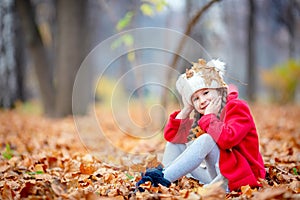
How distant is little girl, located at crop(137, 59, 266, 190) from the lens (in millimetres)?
2891

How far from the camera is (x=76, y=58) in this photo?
10.0 metres

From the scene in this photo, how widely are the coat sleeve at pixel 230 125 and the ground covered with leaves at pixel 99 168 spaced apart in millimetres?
341

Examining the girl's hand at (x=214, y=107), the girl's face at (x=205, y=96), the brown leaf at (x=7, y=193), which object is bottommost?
the brown leaf at (x=7, y=193)

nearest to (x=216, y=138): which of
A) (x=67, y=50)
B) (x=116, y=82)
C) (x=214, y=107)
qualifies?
(x=214, y=107)

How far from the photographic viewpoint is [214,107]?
3.00 m

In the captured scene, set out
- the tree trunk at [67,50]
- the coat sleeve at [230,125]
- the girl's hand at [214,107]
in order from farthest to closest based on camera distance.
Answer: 1. the tree trunk at [67,50]
2. the girl's hand at [214,107]
3. the coat sleeve at [230,125]

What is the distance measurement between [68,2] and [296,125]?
5706 millimetres

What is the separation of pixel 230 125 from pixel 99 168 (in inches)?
60.3

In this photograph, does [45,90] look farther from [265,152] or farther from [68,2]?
[265,152]

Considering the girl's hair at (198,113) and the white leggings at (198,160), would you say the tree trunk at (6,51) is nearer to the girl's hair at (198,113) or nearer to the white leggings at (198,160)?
the girl's hair at (198,113)

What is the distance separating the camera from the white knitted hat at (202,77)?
303 cm

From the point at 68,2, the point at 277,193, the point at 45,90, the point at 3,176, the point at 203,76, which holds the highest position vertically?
the point at 68,2

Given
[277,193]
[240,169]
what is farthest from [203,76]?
[277,193]

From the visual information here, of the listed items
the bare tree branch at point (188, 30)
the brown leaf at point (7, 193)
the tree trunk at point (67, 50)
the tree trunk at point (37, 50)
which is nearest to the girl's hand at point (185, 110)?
the brown leaf at point (7, 193)
